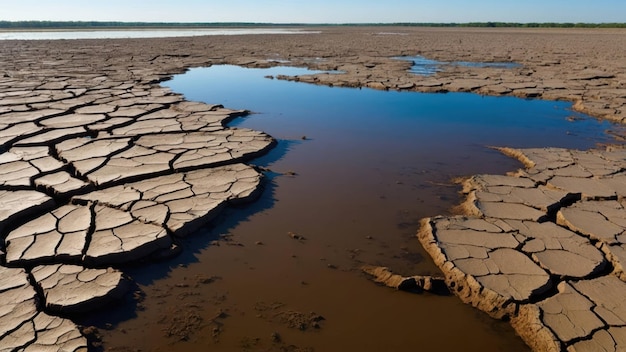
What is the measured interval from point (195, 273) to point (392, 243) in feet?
3.72

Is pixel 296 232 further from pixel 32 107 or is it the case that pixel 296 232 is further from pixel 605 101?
pixel 605 101

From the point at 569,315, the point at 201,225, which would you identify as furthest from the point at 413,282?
the point at 201,225

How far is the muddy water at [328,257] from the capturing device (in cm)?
180

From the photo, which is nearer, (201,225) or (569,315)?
(569,315)

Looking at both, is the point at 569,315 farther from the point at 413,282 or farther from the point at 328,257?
the point at 328,257

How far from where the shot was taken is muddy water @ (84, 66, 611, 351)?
180 cm

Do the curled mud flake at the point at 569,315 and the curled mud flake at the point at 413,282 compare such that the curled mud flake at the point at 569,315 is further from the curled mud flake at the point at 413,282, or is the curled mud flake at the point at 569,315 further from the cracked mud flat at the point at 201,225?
the curled mud flake at the point at 413,282

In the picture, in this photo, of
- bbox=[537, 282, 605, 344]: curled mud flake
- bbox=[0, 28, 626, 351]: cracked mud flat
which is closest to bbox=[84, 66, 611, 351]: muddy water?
bbox=[0, 28, 626, 351]: cracked mud flat

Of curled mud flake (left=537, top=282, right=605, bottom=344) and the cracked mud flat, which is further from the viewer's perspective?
the cracked mud flat

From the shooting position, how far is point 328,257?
2393mm

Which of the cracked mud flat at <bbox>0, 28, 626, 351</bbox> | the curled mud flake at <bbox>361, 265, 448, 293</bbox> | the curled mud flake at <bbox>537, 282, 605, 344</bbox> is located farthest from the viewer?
the curled mud flake at <bbox>361, 265, 448, 293</bbox>

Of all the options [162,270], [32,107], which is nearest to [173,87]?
[32,107]

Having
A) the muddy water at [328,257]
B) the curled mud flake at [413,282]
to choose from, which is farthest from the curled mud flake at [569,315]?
the curled mud flake at [413,282]

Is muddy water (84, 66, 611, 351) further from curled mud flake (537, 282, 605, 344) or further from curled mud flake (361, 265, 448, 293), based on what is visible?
curled mud flake (537, 282, 605, 344)
